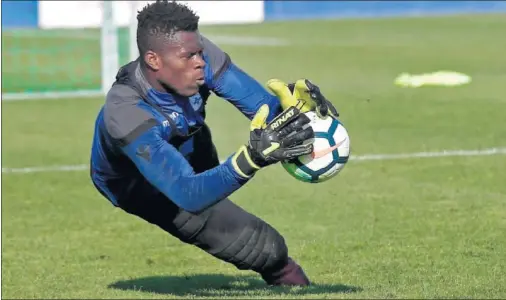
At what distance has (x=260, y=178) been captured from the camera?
13.7m

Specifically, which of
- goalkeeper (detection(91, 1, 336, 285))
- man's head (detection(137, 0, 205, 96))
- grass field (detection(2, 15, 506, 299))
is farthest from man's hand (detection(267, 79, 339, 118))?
grass field (detection(2, 15, 506, 299))

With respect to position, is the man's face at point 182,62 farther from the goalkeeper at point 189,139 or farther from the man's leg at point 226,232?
the man's leg at point 226,232

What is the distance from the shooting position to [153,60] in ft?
25.0

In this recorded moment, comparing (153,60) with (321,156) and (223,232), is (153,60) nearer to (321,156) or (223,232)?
(321,156)

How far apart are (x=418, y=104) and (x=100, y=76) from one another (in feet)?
27.5

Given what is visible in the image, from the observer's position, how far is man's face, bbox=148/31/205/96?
7.52 meters

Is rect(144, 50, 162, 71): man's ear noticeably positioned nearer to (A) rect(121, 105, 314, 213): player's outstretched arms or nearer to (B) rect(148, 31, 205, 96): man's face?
(B) rect(148, 31, 205, 96): man's face

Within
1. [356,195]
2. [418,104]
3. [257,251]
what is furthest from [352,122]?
[257,251]

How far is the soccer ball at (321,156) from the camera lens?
744cm

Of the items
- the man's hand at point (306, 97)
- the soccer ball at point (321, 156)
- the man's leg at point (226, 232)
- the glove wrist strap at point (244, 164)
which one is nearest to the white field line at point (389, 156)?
the man's leg at point (226, 232)

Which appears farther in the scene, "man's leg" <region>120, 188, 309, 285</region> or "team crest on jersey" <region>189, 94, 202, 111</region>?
"man's leg" <region>120, 188, 309, 285</region>

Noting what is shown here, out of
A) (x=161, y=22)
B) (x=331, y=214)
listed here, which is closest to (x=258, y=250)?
(x=161, y=22)

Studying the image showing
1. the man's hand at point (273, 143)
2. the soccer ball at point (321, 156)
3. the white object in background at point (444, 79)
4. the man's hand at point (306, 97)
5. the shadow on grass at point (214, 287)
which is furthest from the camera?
the white object in background at point (444, 79)

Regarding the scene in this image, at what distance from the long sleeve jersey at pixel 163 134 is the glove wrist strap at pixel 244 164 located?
3cm
